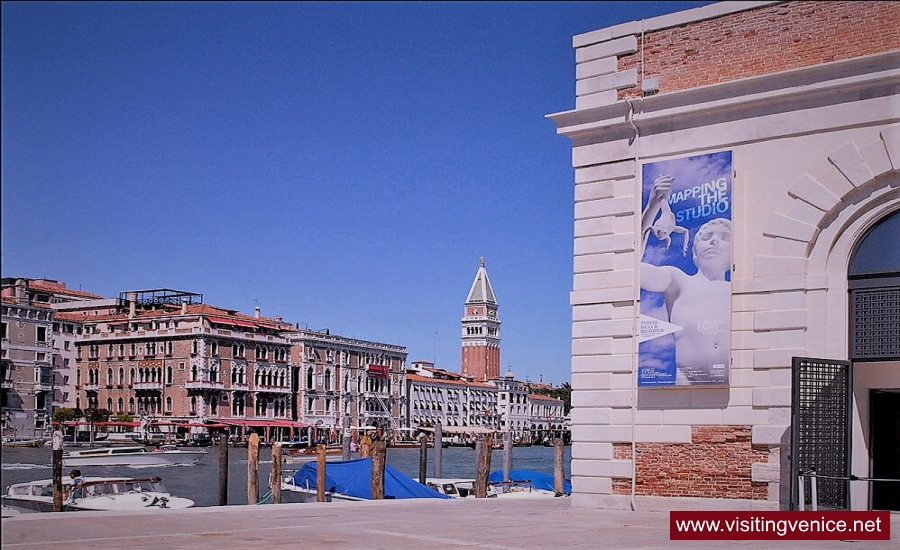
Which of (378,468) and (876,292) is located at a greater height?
(876,292)

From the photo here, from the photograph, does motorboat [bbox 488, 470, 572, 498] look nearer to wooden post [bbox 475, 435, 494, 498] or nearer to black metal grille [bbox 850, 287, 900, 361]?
wooden post [bbox 475, 435, 494, 498]

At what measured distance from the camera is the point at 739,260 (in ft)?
41.7

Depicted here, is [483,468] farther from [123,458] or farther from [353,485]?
[123,458]

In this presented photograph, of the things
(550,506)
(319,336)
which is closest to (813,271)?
(550,506)

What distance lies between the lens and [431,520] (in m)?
11.9

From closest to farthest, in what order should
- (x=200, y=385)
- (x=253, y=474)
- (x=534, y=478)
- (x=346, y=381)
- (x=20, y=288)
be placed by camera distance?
(x=20, y=288) → (x=253, y=474) → (x=534, y=478) → (x=200, y=385) → (x=346, y=381)

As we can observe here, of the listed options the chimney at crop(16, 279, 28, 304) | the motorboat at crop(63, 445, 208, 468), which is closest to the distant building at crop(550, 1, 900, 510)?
the chimney at crop(16, 279, 28, 304)

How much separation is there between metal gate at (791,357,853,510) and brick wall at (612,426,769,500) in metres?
0.70

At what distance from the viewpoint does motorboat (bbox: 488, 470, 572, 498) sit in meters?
27.5

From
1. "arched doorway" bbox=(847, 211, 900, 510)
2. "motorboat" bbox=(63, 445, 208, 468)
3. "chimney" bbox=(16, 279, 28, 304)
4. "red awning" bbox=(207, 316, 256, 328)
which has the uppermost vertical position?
"red awning" bbox=(207, 316, 256, 328)

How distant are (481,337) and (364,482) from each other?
500 ft

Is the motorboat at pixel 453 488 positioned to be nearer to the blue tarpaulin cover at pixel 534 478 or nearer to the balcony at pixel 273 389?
the blue tarpaulin cover at pixel 534 478

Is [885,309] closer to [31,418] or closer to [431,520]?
[431,520]

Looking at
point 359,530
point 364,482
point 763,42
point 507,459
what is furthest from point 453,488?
point 359,530
